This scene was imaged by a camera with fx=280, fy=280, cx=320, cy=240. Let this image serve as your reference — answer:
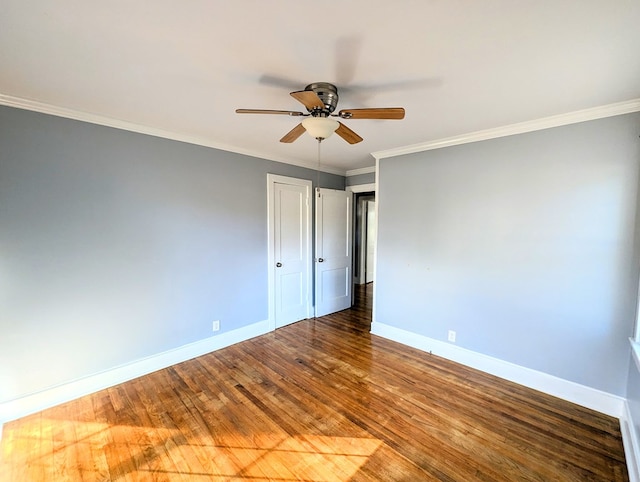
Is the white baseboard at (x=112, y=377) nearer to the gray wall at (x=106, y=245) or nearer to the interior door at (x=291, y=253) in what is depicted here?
the gray wall at (x=106, y=245)

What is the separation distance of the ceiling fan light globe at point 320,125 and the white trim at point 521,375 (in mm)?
2679

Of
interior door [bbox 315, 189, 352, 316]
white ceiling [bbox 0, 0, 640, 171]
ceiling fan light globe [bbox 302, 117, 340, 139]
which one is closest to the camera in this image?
white ceiling [bbox 0, 0, 640, 171]

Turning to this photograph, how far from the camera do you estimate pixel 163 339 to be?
115 inches

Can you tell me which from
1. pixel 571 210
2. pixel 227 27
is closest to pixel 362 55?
pixel 227 27

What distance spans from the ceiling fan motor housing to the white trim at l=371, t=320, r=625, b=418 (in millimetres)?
2788

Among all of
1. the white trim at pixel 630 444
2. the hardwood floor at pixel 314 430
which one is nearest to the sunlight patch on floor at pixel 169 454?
the hardwood floor at pixel 314 430

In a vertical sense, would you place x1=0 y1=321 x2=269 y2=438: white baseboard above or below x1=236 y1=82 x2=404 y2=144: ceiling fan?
below

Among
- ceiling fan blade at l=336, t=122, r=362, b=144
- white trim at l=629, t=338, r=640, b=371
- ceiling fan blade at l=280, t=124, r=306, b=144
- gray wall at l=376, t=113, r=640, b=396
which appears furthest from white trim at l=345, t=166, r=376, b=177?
white trim at l=629, t=338, r=640, b=371

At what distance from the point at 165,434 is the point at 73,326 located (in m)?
1.27

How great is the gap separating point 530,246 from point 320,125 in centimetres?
224

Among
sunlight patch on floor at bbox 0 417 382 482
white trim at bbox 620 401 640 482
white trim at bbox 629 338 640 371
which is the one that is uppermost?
white trim at bbox 629 338 640 371

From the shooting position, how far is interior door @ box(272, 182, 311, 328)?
3928 mm

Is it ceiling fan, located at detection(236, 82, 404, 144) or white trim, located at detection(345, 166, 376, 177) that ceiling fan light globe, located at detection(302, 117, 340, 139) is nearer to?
ceiling fan, located at detection(236, 82, 404, 144)

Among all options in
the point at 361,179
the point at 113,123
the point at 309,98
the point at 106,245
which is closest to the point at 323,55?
the point at 309,98
